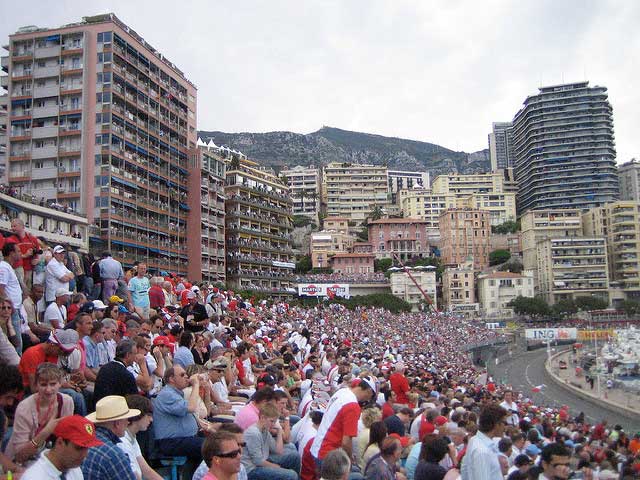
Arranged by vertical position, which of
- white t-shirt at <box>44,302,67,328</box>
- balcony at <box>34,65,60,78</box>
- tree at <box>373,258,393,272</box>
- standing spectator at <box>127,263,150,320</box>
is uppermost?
balcony at <box>34,65,60,78</box>

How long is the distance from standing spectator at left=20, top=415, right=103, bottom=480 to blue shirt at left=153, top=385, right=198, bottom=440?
9.34ft

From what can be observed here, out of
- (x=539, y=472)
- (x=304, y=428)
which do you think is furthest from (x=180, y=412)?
(x=539, y=472)

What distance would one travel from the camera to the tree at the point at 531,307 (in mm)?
93375

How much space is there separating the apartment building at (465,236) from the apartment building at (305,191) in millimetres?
28697

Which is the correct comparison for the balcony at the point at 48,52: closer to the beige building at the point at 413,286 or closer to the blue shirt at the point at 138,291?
the blue shirt at the point at 138,291

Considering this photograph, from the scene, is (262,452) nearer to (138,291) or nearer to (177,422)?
(177,422)

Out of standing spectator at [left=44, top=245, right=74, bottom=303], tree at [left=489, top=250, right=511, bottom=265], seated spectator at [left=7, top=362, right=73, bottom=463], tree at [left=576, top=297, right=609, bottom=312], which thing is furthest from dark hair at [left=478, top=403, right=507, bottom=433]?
tree at [left=489, top=250, right=511, bottom=265]

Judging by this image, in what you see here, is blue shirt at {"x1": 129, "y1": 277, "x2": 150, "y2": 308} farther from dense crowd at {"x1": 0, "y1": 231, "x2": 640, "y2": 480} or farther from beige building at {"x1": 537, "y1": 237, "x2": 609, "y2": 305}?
beige building at {"x1": 537, "y1": 237, "x2": 609, "y2": 305}

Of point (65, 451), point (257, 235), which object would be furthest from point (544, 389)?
point (65, 451)

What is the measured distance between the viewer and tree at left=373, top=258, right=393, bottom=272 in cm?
10731

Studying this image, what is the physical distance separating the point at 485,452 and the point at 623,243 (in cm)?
11551

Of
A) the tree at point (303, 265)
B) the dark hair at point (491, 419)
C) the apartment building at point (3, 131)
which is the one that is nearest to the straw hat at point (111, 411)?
the dark hair at point (491, 419)

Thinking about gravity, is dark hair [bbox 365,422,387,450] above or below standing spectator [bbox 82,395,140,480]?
below

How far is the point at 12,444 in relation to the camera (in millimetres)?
5406
